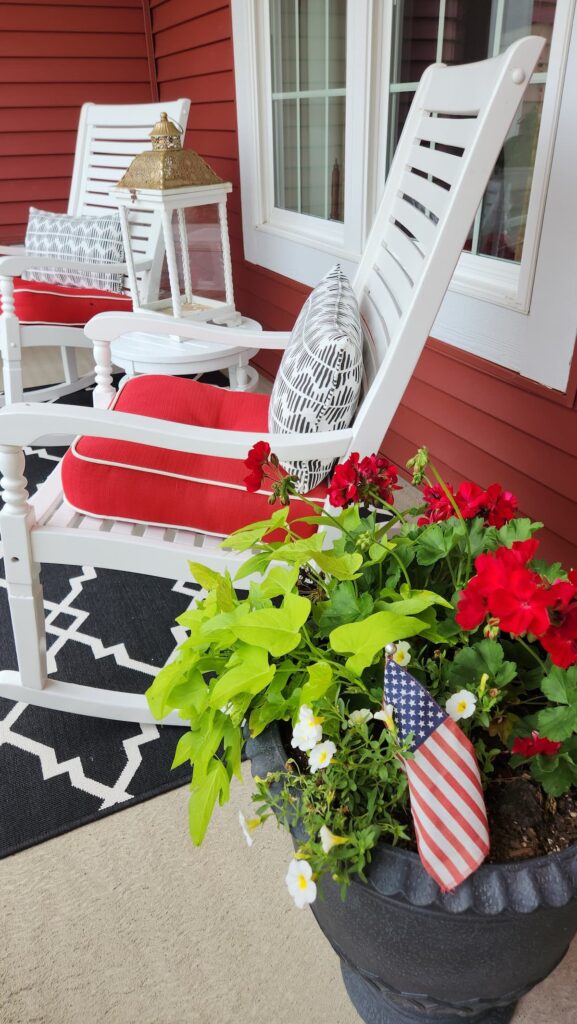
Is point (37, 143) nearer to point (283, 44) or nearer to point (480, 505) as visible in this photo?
point (283, 44)

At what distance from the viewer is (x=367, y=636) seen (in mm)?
651

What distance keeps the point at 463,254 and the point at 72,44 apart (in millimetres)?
3403

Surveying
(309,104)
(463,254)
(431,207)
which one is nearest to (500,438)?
(463,254)

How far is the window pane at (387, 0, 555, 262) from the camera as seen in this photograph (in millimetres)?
1556

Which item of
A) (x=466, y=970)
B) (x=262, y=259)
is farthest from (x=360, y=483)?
(x=262, y=259)

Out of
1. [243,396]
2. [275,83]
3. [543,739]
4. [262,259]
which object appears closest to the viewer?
[543,739]

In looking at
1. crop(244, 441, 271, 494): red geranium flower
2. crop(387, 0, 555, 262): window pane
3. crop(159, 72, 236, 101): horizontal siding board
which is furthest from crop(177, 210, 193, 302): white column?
crop(244, 441, 271, 494): red geranium flower

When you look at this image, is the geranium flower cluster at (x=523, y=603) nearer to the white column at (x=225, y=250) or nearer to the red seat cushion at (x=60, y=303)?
the white column at (x=225, y=250)

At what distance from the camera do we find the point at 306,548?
74 cm

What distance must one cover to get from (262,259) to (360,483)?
2.45m

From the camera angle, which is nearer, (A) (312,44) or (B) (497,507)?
(B) (497,507)

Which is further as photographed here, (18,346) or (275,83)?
(275,83)

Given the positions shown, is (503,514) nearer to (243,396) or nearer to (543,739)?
(543,739)

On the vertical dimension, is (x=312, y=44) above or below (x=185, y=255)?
above
